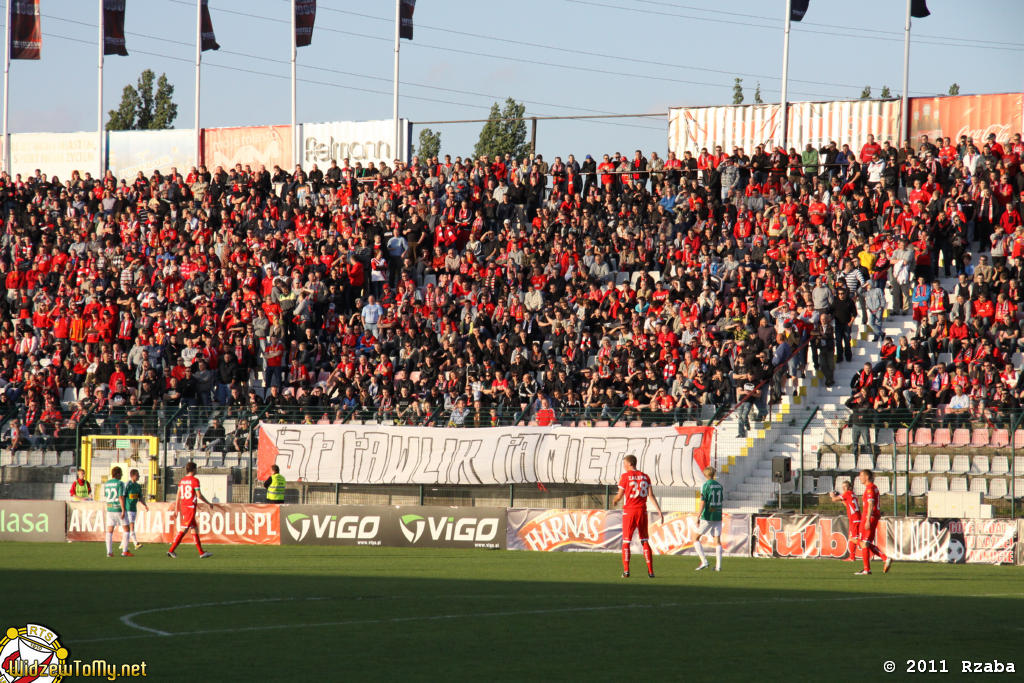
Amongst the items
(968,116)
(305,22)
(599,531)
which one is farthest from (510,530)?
(305,22)

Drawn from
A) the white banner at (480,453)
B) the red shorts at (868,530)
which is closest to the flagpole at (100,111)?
the white banner at (480,453)

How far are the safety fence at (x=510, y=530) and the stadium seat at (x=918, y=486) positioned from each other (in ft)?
7.73

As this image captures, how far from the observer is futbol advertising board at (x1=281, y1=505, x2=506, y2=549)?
28.8 metres

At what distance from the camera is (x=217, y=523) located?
30.3m

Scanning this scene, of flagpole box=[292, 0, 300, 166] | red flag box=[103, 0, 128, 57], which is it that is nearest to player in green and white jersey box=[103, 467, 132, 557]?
flagpole box=[292, 0, 300, 166]

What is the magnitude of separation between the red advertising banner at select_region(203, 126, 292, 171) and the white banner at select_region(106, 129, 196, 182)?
3.13 ft

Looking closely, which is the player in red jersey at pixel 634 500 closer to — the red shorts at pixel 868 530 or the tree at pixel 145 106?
the red shorts at pixel 868 530

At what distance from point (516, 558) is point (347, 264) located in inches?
586

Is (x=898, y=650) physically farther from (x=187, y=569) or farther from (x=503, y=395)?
(x=503, y=395)

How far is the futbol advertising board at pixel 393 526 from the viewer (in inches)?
1134

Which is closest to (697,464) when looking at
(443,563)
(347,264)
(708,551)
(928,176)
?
(708,551)

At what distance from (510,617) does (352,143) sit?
35.3 metres

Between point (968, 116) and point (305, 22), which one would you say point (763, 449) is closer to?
point (968, 116)

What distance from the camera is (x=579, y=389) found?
109 ft
